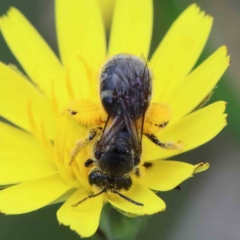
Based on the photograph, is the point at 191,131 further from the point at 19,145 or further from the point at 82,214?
the point at 19,145

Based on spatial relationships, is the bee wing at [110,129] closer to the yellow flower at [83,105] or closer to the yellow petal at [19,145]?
the yellow flower at [83,105]

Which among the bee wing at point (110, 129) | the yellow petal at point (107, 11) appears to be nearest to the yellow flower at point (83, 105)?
the bee wing at point (110, 129)

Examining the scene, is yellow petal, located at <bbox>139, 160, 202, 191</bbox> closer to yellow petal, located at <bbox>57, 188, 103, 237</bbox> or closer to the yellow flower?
the yellow flower

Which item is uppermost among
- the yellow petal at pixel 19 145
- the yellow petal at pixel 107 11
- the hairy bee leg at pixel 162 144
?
the yellow petal at pixel 107 11

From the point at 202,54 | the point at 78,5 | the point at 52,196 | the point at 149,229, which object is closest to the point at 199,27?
the point at 202,54

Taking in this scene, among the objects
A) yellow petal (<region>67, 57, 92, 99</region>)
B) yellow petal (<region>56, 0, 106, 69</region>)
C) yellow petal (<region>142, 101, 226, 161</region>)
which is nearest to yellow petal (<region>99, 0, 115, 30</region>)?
yellow petal (<region>56, 0, 106, 69</region>)

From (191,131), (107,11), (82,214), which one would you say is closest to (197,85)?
(191,131)
